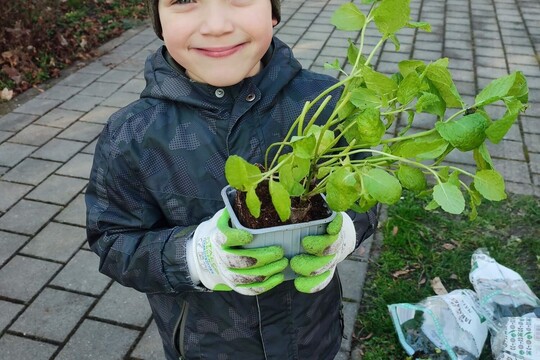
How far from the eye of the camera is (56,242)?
9.25 feet

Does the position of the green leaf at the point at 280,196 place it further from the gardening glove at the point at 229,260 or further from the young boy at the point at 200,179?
the young boy at the point at 200,179

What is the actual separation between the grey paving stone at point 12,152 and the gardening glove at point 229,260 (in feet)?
8.31

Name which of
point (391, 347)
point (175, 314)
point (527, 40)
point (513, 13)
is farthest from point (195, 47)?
point (513, 13)

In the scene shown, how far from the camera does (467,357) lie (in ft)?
6.92

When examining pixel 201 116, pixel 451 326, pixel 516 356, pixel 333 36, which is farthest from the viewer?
pixel 333 36

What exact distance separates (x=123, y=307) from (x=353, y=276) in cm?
106

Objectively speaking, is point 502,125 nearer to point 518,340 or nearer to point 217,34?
point 217,34

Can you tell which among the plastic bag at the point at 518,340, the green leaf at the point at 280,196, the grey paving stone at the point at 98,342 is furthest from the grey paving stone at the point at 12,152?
the green leaf at the point at 280,196

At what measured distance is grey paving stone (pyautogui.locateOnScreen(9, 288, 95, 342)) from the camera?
92.4 inches

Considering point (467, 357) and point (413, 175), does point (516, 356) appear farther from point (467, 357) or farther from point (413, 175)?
point (413, 175)

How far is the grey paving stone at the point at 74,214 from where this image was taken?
296 cm

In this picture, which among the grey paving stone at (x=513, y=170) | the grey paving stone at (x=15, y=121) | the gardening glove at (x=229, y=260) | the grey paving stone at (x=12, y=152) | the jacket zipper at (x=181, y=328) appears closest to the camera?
the gardening glove at (x=229, y=260)

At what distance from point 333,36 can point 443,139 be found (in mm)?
4634

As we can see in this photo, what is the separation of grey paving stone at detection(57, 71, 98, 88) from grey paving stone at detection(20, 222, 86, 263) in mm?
1916
